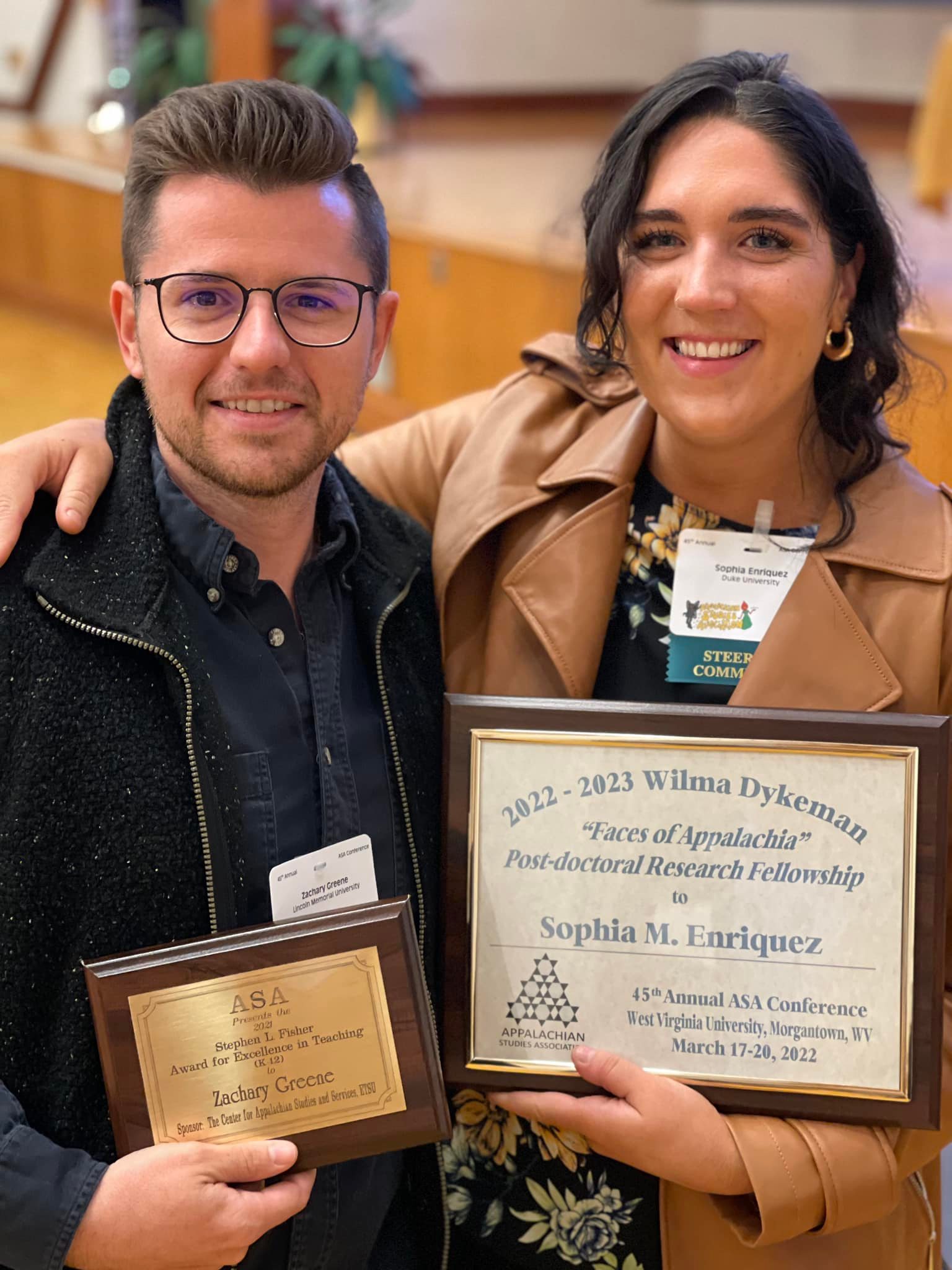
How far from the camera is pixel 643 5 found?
33.4 feet

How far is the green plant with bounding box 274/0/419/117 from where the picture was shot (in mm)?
6379

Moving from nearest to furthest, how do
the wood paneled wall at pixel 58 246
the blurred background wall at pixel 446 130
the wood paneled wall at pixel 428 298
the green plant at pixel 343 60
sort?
the wood paneled wall at pixel 428 298, the blurred background wall at pixel 446 130, the wood paneled wall at pixel 58 246, the green plant at pixel 343 60

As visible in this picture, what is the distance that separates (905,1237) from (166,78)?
7.12 m

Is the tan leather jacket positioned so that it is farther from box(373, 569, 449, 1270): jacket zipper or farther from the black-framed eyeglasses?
the black-framed eyeglasses

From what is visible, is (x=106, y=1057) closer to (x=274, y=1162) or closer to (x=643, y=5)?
(x=274, y=1162)

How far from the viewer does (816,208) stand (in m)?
1.43

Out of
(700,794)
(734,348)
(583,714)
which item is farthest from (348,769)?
(734,348)

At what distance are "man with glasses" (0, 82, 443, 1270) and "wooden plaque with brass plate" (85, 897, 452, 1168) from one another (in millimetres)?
39

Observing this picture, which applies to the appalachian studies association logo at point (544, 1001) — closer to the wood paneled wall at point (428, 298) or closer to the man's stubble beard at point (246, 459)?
the man's stubble beard at point (246, 459)

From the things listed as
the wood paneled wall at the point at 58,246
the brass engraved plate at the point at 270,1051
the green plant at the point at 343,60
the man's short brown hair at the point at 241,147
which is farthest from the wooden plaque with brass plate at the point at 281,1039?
the green plant at the point at 343,60

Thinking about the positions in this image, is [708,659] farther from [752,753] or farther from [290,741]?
[290,741]

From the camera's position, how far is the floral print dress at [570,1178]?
1443 millimetres

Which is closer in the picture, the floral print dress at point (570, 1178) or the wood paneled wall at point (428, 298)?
the floral print dress at point (570, 1178)

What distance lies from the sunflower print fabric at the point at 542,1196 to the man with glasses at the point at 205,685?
6cm
